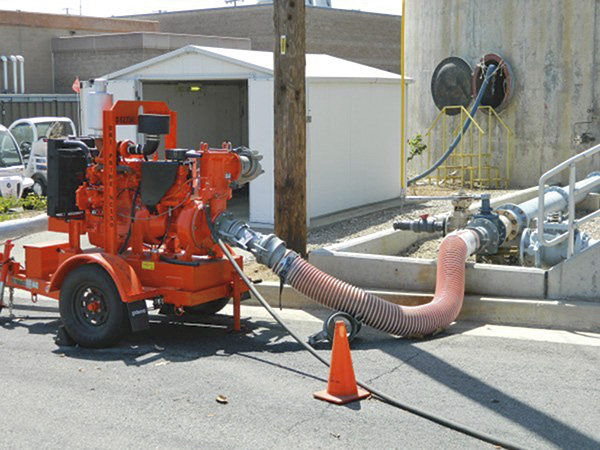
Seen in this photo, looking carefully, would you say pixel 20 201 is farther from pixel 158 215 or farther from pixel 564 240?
pixel 564 240

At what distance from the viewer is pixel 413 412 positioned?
6.29 metres

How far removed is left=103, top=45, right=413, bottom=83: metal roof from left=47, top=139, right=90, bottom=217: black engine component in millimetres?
5665

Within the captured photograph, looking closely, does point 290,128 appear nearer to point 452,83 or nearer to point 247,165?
point 247,165

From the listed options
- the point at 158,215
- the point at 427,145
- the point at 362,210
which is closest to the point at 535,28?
the point at 427,145

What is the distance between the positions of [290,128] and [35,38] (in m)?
25.9

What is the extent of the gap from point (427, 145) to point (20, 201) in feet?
29.5

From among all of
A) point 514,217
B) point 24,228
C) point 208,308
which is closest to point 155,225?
point 208,308

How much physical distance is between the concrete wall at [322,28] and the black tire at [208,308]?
2734cm

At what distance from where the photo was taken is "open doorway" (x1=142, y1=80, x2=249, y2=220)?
18.1 metres

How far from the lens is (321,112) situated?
14.6 m

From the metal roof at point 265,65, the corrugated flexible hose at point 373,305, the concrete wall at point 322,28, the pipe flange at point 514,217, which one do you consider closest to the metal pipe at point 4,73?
the concrete wall at point 322,28

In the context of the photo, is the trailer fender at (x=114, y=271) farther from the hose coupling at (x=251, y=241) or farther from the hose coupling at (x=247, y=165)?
the hose coupling at (x=247, y=165)

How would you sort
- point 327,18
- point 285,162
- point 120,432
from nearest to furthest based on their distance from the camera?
point 120,432, point 285,162, point 327,18

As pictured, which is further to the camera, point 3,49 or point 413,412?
point 3,49
